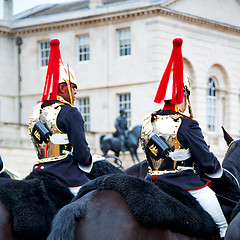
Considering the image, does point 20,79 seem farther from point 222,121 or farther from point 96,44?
point 222,121

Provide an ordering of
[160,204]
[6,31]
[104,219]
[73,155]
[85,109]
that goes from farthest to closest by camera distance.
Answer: [6,31] → [85,109] → [73,155] → [160,204] → [104,219]

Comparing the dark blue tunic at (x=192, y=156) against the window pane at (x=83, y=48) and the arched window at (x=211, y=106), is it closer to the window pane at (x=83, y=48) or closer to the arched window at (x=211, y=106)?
the window pane at (x=83, y=48)

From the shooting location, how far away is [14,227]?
7715mm

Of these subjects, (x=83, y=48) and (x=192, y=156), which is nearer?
(x=192, y=156)

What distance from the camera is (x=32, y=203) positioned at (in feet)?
26.1

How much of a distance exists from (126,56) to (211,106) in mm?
5848

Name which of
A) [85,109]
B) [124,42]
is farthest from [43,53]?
[124,42]

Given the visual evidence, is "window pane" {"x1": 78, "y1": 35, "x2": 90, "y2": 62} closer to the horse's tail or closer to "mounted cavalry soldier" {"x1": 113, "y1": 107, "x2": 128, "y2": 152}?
"mounted cavalry soldier" {"x1": 113, "y1": 107, "x2": 128, "y2": 152}

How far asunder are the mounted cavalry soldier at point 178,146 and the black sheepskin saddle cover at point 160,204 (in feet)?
0.43

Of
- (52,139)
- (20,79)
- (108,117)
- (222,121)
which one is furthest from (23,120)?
(52,139)

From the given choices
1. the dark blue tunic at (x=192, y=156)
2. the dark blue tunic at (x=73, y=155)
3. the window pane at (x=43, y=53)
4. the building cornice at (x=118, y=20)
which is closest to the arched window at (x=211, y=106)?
the building cornice at (x=118, y=20)

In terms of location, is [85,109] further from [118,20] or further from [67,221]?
[67,221]

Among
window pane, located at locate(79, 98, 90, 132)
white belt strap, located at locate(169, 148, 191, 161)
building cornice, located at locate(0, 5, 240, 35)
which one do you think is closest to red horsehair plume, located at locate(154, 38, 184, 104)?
white belt strap, located at locate(169, 148, 191, 161)

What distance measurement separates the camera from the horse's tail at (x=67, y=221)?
672 cm
